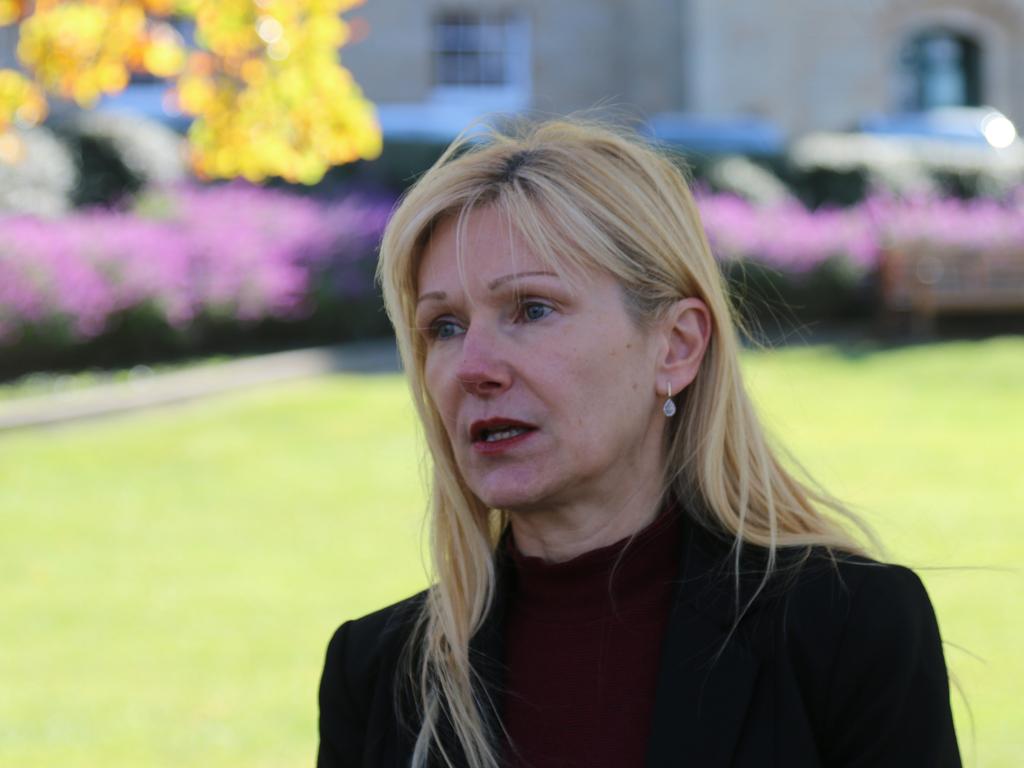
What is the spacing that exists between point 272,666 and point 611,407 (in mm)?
4279

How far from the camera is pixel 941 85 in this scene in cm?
3166

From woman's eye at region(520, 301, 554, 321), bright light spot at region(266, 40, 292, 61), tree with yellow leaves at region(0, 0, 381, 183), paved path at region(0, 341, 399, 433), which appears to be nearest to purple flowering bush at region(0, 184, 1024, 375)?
paved path at region(0, 341, 399, 433)

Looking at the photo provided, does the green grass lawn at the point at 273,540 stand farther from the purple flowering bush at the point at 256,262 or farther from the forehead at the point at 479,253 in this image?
the purple flowering bush at the point at 256,262

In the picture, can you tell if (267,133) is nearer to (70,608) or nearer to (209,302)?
(70,608)

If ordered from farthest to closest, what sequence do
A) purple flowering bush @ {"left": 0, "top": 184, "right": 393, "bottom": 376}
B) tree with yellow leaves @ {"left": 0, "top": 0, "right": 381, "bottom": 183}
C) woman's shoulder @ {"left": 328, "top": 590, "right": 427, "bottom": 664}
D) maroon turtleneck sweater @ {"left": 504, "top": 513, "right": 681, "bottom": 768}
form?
1. purple flowering bush @ {"left": 0, "top": 184, "right": 393, "bottom": 376}
2. tree with yellow leaves @ {"left": 0, "top": 0, "right": 381, "bottom": 183}
3. woman's shoulder @ {"left": 328, "top": 590, "right": 427, "bottom": 664}
4. maroon turtleneck sweater @ {"left": 504, "top": 513, "right": 681, "bottom": 768}

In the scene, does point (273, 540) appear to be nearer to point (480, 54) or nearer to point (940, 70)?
point (480, 54)

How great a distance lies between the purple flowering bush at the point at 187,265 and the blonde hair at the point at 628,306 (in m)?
10.7

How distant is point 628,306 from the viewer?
8.76 ft

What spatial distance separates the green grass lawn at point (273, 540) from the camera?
6.00m

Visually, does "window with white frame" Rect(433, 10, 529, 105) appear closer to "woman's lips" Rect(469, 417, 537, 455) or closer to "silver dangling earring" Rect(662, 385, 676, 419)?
"silver dangling earring" Rect(662, 385, 676, 419)

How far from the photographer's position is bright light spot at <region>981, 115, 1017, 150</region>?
87.6ft

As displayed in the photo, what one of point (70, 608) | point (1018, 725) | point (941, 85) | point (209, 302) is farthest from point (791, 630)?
point (941, 85)

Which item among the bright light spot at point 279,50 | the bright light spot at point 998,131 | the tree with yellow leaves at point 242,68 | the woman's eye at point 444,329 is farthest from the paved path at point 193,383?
the bright light spot at point 998,131

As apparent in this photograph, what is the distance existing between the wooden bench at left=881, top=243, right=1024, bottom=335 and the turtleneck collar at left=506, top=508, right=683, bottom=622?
14082mm
